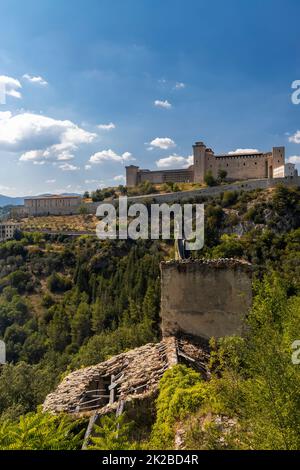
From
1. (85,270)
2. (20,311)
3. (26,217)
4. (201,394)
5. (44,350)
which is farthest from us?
(26,217)

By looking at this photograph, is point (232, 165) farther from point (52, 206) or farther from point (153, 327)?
point (153, 327)

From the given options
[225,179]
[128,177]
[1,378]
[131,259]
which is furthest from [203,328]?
[128,177]

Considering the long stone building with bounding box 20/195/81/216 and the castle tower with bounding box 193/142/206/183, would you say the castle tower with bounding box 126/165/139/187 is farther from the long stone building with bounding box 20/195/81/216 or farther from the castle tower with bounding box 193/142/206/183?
the castle tower with bounding box 193/142/206/183

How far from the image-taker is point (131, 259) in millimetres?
45750

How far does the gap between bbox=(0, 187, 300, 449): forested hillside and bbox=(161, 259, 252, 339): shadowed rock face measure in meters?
0.60

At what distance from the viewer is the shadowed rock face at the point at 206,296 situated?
31.3 ft

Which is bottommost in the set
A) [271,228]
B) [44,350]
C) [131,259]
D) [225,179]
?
[44,350]

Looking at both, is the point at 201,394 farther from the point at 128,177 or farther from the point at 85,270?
the point at 128,177

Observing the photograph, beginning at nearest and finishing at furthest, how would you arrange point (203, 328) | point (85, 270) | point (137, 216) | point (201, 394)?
point (201, 394)
point (203, 328)
point (85, 270)
point (137, 216)

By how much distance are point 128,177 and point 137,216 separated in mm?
27328

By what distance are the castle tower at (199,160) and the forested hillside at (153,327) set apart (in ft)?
60.6

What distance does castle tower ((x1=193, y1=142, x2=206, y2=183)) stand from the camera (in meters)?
80.8

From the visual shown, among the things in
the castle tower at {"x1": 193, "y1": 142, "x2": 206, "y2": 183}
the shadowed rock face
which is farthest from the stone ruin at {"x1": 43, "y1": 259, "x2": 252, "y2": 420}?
the castle tower at {"x1": 193, "y1": 142, "x2": 206, "y2": 183}

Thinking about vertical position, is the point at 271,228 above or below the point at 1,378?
above
